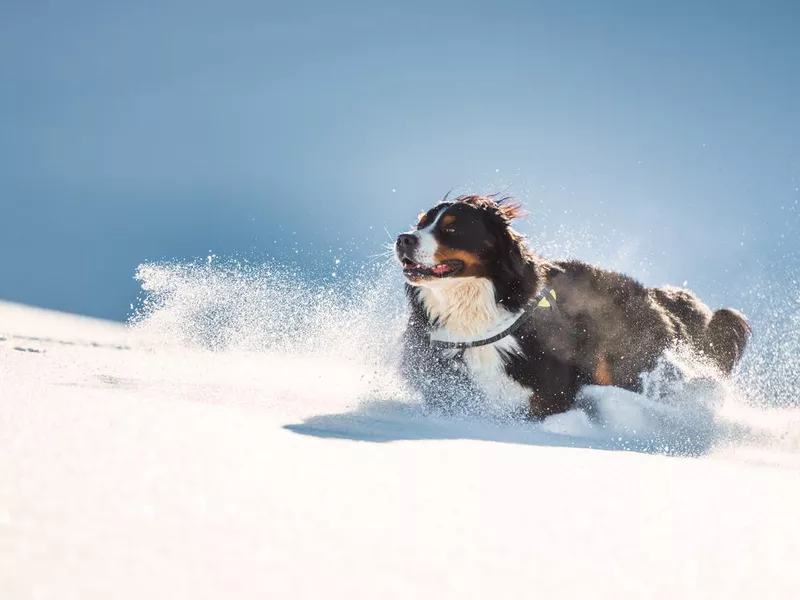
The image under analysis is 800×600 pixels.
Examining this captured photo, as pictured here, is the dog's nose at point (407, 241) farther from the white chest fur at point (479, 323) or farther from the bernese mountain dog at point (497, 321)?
the white chest fur at point (479, 323)

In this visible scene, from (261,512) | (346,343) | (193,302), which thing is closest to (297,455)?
(261,512)

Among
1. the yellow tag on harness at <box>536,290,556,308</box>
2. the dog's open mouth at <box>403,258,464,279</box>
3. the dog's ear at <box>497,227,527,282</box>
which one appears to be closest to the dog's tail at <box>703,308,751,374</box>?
the yellow tag on harness at <box>536,290,556,308</box>

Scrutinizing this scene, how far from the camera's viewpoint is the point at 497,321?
177 inches

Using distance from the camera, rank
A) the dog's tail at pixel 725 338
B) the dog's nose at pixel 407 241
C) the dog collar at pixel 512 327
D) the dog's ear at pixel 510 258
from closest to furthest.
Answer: the dog's nose at pixel 407 241, the dog collar at pixel 512 327, the dog's ear at pixel 510 258, the dog's tail at pixel 725 338

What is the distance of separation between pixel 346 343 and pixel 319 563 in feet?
15.4

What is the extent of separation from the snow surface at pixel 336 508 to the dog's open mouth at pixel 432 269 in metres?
1.31

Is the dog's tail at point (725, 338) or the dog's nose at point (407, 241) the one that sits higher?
the dog's nose at point (407, 241)

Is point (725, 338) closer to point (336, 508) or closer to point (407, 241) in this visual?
point (407, 241)

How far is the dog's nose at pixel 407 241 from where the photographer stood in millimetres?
4242

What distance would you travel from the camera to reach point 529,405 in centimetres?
428

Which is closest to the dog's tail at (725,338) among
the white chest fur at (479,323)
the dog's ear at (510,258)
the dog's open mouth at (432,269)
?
the dog's ear at (510,258)

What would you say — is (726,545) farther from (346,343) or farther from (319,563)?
(346,343)

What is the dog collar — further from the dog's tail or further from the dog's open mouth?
the dog's tail

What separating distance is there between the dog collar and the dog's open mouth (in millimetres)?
410
